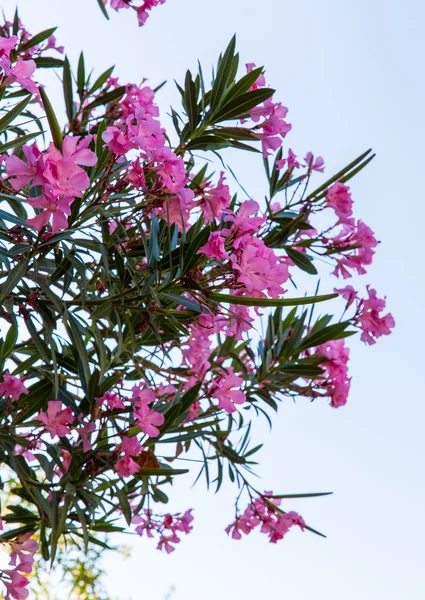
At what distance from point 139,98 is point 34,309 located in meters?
0.92

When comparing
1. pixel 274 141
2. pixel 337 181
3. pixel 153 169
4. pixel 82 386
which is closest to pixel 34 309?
pixel 82 386

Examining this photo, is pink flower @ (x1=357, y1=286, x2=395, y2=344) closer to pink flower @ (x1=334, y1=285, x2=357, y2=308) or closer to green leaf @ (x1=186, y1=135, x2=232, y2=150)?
pink flower @ (x1=334, y1=285, x2=357, y2=308)

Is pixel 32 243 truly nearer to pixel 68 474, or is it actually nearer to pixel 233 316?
pixel 233 316

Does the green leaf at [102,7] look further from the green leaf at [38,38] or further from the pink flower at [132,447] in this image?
the pink flower at [132,447]

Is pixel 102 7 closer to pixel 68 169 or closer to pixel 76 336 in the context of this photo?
pixel 76 336

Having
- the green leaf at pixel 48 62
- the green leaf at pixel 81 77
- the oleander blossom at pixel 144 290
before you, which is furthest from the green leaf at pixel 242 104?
the green leaf at pixel 48 62

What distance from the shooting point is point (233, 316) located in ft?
3.94

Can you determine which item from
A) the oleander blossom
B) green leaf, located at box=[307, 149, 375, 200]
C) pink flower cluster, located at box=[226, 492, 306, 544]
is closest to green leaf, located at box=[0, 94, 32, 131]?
the oleander blossom

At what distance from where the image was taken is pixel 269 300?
1.03 meters

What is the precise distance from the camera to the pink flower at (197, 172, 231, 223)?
1358 mm

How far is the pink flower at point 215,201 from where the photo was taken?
136 centimetres

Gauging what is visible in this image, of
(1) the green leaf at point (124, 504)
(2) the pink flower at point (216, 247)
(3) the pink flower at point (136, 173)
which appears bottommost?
(1) the green leaf at point (124, 504)

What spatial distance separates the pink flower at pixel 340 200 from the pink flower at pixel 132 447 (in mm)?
735

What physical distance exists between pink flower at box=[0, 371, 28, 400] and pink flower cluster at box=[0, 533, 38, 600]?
385 mm
